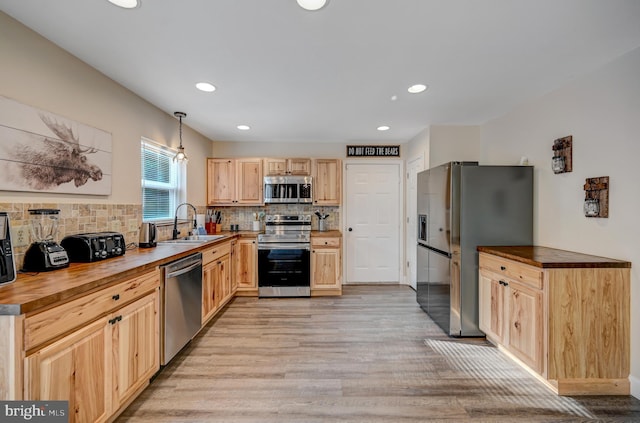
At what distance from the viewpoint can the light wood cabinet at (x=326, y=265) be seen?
4250 millimetres

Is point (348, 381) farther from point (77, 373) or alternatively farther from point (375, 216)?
point (375, 216)

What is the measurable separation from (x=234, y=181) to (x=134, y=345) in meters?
3.05

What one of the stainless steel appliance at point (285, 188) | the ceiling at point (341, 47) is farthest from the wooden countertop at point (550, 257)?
the stainless steel appliance at point (285, 188)

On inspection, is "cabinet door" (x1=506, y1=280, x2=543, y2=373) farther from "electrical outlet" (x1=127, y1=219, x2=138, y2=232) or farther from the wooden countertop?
"electrical outlet" (x1=127, y1=219, x2=138, y2=232)

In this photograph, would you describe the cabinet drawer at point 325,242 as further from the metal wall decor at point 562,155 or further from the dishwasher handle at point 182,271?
the metal wall decor at point 562,155


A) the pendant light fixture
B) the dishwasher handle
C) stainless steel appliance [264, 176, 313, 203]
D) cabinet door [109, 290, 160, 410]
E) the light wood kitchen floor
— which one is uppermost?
the pendant light fixture

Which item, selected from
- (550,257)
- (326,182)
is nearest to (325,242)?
(326,182)

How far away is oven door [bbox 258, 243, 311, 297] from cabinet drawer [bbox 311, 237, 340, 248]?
12 centimetres

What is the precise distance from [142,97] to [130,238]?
4.62 ft

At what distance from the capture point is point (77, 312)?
4.66ft

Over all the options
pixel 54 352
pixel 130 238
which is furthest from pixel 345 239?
pixel 54 352

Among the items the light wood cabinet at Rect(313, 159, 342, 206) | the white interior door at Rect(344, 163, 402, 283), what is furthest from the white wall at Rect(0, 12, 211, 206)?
the white interior door at Rect(344, 163, 402, 283)

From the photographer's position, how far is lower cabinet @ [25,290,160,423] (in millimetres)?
1275

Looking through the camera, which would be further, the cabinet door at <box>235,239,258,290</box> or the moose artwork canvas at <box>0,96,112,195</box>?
the cabinet door at <box>235,239,258,290</box>
